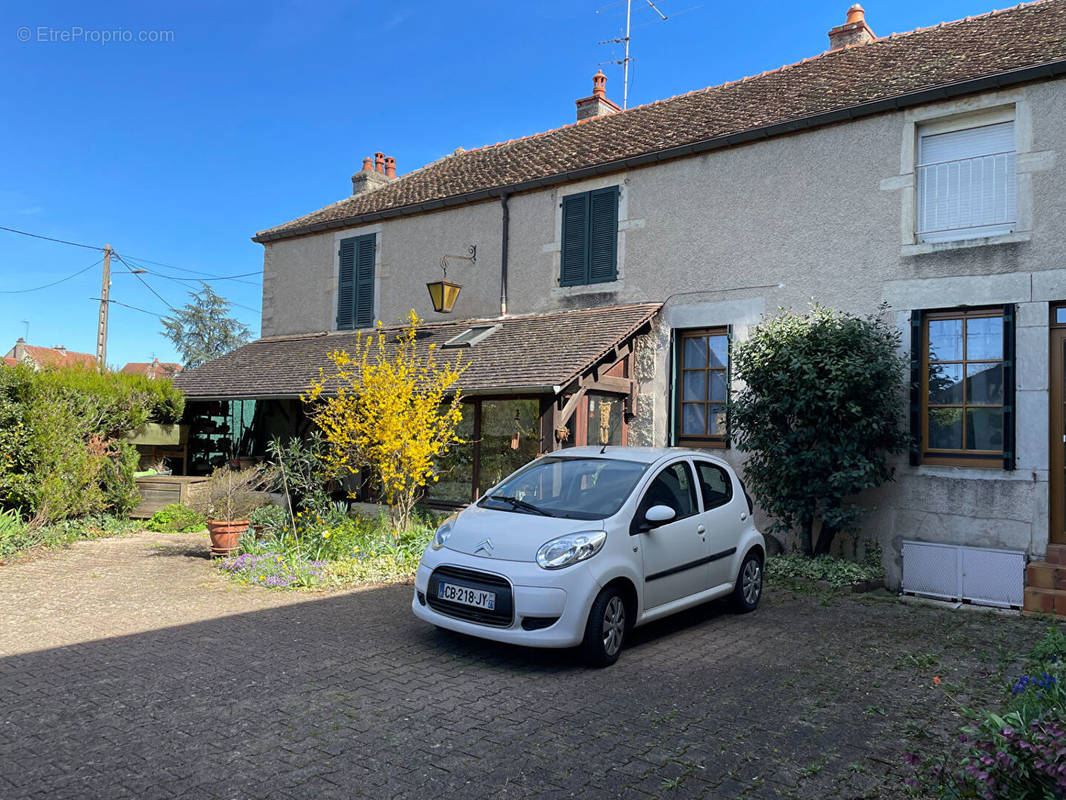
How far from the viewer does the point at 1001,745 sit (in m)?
3.00

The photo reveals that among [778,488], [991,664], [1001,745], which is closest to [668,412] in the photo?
[778,488]

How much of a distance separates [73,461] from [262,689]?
25.0 feet

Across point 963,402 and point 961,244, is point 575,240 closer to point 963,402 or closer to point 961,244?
point 961,244

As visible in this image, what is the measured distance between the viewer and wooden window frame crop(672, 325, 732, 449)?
410 inches

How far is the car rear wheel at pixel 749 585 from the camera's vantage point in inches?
280

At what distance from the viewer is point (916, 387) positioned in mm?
8859

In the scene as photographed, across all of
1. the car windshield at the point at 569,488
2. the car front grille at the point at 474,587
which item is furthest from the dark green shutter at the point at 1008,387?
the car front grille at the point at 474,587

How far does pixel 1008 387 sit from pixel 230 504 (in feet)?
30.7

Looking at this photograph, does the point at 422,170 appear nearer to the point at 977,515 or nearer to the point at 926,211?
the point at 926,211

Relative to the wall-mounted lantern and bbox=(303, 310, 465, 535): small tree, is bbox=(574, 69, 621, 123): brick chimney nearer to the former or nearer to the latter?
the wall-mounted lantern

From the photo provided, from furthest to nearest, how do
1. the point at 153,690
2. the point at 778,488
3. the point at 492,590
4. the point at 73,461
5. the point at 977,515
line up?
the point at 73,461
the point at 778,488
the point at 977,515
the point at 492,590
the point at 153,690

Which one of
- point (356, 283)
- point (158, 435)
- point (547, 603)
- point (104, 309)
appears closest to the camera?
point (547, 603)

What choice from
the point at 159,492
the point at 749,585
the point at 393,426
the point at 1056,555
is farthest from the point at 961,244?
the point at 159,492

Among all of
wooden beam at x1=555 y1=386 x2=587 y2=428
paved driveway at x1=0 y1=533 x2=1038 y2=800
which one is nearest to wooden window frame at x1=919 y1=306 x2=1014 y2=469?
paved driveway at x1=0 y1=533 x2=1038 y2=800
